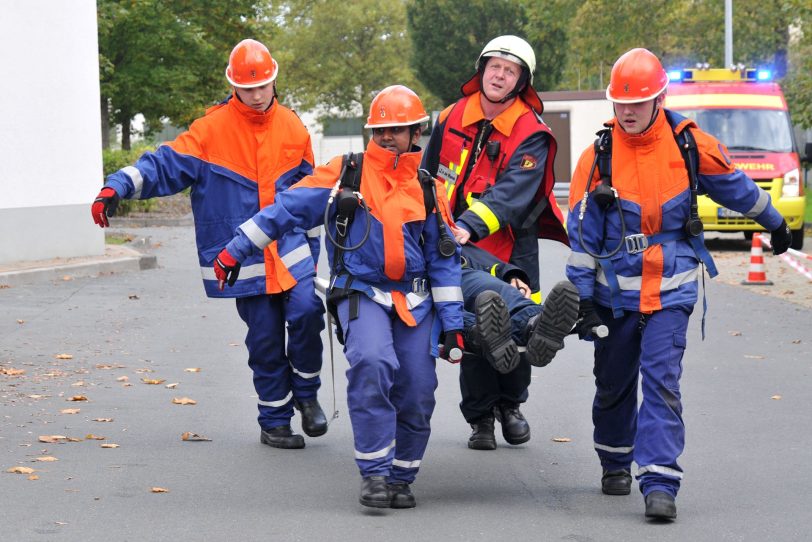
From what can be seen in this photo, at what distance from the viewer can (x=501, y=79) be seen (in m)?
7.53

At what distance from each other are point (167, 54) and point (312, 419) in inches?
1109

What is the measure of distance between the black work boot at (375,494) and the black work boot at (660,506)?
1145 millimetres

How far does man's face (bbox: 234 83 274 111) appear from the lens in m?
7.82

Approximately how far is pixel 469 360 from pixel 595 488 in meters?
1.23

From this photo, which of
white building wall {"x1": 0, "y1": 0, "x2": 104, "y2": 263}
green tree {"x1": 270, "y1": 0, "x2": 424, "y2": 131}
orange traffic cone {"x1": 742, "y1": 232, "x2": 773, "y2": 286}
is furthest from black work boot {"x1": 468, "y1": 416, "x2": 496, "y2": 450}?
green tree {"x1": 270, "y1": 0, "x2": 424, "y2": 131}

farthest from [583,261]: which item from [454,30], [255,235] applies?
[454,30]

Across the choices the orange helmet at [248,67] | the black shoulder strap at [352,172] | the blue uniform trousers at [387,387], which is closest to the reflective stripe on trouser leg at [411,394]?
the blue uniform trousers at [387,387]

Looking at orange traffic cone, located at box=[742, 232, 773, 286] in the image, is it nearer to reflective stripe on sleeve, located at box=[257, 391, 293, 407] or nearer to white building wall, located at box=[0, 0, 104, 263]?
white building wall, located at box=[0, 0, 104, 263]

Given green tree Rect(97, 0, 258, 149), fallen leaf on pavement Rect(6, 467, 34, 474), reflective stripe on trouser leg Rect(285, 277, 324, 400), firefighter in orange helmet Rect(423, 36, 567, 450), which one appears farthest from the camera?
green tree Rect(97, 0, 258, 149)

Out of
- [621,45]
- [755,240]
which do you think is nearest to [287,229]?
[755,240]

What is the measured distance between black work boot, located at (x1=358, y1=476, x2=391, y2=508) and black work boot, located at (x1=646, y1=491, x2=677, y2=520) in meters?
1.14

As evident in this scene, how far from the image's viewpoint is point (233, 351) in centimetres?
1198

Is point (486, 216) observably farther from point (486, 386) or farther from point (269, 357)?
point (269, 357)

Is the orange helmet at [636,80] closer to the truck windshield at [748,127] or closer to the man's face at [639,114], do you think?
the man's face at [639,114]
